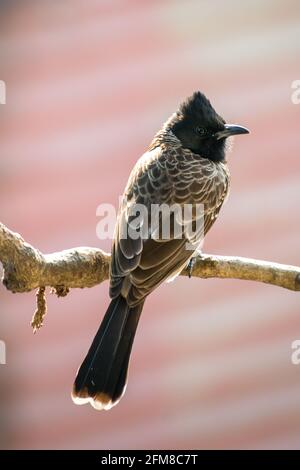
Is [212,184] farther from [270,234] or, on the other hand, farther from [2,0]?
[2,0]

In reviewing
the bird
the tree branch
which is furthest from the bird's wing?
the tree branch

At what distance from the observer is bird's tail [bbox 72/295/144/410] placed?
4297mm

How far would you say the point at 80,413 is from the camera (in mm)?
6316

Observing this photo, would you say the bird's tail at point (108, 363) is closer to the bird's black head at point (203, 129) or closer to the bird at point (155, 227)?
the bird at point (155, 227)

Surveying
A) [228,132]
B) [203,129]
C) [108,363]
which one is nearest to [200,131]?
[203,129]

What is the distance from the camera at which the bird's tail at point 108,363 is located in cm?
430

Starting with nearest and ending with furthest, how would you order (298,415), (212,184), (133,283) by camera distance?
1. (133,283)
2. (212,184)
3. (298,415)

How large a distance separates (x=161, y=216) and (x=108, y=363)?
78 cm

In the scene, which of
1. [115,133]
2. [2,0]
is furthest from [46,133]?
[2,0]

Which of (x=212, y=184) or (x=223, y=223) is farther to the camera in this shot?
(x=223, y=223)

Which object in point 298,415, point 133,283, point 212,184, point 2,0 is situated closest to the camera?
point 133,283

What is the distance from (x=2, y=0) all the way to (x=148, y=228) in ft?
9.72

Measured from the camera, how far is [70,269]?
4172 millimetres

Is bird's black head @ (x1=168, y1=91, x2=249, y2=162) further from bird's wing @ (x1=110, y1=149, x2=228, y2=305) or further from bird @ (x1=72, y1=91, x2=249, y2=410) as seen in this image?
bird's wing @ (x1=110, y1=149, x2=228, y2=305)
